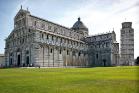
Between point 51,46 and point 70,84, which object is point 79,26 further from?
point 70,84

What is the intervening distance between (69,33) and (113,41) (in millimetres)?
20176

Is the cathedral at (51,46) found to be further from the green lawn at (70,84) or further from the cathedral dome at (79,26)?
the green lawn at (70,84)

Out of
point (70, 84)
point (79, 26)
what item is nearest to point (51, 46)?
point (79, 26)

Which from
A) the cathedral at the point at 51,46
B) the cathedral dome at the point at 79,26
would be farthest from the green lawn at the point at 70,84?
the cathedral dome at the point at 79,26

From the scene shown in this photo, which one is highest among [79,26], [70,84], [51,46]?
[79,26]

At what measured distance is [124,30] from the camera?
104 m

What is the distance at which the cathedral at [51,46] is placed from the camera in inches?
2491

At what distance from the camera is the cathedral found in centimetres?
6328

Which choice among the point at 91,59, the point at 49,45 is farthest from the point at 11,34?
the point at 91,59

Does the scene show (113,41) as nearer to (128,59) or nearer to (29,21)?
(128,59)

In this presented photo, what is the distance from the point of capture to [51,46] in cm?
6794

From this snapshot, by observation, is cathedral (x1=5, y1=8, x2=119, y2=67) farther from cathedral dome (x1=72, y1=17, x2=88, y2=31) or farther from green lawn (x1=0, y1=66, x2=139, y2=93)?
green lawn (x1=0, y1=66, x2=139, y2=93)

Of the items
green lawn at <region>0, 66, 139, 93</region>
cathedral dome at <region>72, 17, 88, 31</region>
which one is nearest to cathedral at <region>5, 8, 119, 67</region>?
cathedral dome at <region>72, 17, 88, 31</region>

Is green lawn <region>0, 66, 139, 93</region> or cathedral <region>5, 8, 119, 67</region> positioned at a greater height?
cathedral <region>5, 8, 119, 67</region>
